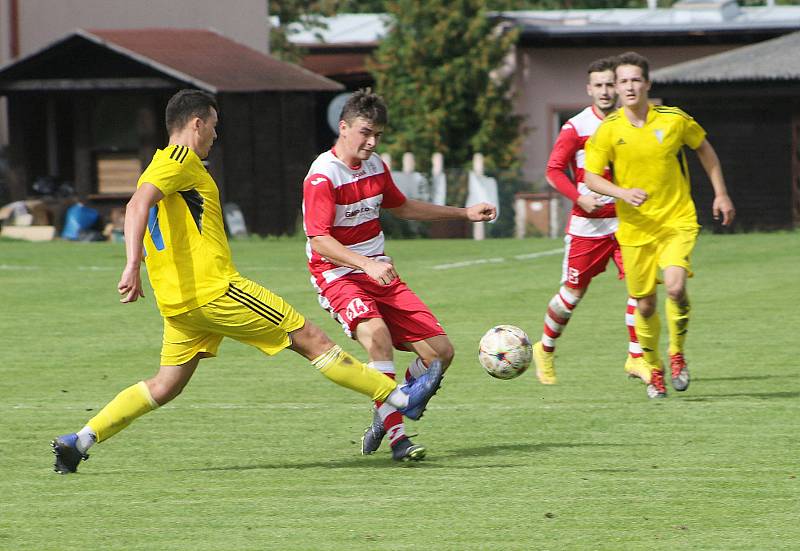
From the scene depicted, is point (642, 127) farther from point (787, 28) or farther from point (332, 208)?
point (787, 28)

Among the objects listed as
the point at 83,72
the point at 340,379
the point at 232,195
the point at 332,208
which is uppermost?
the point at 332,208

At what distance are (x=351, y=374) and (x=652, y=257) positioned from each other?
3.03m

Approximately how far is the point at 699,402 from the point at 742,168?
23058mm

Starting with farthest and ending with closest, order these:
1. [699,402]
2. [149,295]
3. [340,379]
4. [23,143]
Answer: [23,143] < [149,295] < [699,402] < [340,379]

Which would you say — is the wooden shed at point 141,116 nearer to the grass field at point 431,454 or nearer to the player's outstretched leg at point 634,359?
the grass field at point 431,454

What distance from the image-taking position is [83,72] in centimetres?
3334

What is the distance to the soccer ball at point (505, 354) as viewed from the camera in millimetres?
9398

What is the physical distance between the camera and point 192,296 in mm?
7867

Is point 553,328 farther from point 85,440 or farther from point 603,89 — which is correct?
point 85,440

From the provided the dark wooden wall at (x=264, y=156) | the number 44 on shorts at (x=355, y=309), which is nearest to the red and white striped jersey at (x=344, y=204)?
the number 44 on shorts at (x=355, y=309)

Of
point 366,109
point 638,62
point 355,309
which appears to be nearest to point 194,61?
point 638,62

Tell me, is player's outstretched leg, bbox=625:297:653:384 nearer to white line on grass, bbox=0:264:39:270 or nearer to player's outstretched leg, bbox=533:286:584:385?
player's outstretched leg, bbox=533:286:584:385

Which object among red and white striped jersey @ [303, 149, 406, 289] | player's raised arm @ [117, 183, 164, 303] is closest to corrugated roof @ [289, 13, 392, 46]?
red and white striped jersey @ [303, 149, 406, 289]

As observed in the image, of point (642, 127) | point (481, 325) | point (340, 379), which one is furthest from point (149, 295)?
point (340, 379)
